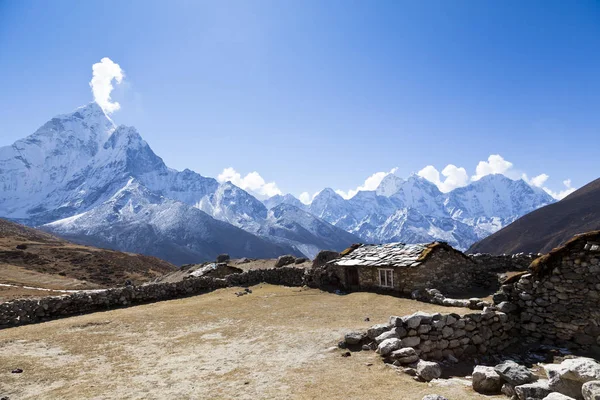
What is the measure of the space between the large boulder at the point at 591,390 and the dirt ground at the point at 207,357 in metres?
2.35

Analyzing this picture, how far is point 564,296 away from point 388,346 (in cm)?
753

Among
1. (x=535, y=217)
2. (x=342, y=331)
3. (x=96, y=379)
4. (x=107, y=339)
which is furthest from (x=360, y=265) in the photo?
(x=535, y=217)

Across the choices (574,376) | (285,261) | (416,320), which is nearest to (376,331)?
(416,320)

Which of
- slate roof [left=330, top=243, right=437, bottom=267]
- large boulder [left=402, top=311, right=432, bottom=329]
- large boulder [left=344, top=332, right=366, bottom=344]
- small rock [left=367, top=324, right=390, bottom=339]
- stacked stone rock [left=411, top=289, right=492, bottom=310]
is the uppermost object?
slate roof [left=330, top=243, right=437, bottom=267]

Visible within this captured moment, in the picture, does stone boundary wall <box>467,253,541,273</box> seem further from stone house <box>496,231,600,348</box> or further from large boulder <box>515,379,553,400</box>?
large boulder <box>515,379,553,400</box>

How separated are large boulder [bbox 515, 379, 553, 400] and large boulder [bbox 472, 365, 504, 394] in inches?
25.5

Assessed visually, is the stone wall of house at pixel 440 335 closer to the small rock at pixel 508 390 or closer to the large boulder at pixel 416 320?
the large boulder at pixel 416 320

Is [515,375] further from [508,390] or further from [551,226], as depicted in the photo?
[551,226]

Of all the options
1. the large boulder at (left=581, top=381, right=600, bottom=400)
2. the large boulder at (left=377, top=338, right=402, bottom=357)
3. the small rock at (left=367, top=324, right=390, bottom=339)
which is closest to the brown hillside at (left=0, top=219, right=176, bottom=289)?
the small rock at (left=367, top=324, right=390, bottom=339)

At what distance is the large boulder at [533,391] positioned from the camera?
7.62 m

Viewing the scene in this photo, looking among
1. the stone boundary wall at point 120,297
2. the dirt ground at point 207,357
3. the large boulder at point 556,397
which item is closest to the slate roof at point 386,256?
the dirt ground at point 207,357

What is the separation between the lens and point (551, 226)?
488 feet

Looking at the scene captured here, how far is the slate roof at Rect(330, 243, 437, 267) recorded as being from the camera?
947 inches

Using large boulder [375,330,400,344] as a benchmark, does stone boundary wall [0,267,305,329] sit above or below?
above
